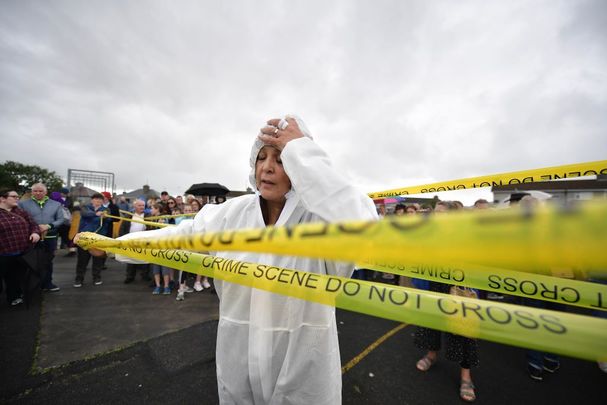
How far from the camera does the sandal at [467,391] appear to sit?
265 cm

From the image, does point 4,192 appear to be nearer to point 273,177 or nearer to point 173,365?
point 173,365

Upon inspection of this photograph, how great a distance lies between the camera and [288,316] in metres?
1.28

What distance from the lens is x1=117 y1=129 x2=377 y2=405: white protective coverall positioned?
3.86 ft

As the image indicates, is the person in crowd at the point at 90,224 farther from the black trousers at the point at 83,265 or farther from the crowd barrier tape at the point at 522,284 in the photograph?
the crowd barrier tape at the point at 522,284

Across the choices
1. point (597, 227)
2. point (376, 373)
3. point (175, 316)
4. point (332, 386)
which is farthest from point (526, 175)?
point (175, 316)

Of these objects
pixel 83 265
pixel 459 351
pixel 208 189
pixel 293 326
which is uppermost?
pixel 208 189

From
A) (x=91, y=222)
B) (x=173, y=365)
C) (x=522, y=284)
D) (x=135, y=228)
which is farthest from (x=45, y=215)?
(x=522, y=284)

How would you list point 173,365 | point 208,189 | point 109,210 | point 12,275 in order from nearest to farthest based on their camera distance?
point 173,365
point 12,275
point 109,210
point 208,189

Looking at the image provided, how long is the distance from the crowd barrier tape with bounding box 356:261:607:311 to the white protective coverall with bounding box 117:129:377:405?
1.69 ft

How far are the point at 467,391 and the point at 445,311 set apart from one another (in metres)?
2.73

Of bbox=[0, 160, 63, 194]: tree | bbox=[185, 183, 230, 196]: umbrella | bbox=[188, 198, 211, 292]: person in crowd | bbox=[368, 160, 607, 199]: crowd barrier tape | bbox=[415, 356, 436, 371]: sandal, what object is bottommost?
bbox=[415, 356, 436, 371]: sandal

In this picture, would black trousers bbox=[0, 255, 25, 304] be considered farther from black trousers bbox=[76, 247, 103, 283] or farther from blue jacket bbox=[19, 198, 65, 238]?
black trousers bbox=[76, 247, 103, 283]

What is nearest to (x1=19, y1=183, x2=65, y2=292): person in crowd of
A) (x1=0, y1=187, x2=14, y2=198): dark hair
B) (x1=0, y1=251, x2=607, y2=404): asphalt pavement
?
(x1=0, y1=187, x2=14, y2=198): dark hair

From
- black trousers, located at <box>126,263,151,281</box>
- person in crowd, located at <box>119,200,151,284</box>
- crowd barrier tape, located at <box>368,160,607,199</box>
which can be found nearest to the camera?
crowd barrier tape, located at <box>368,160,607,199</box>
